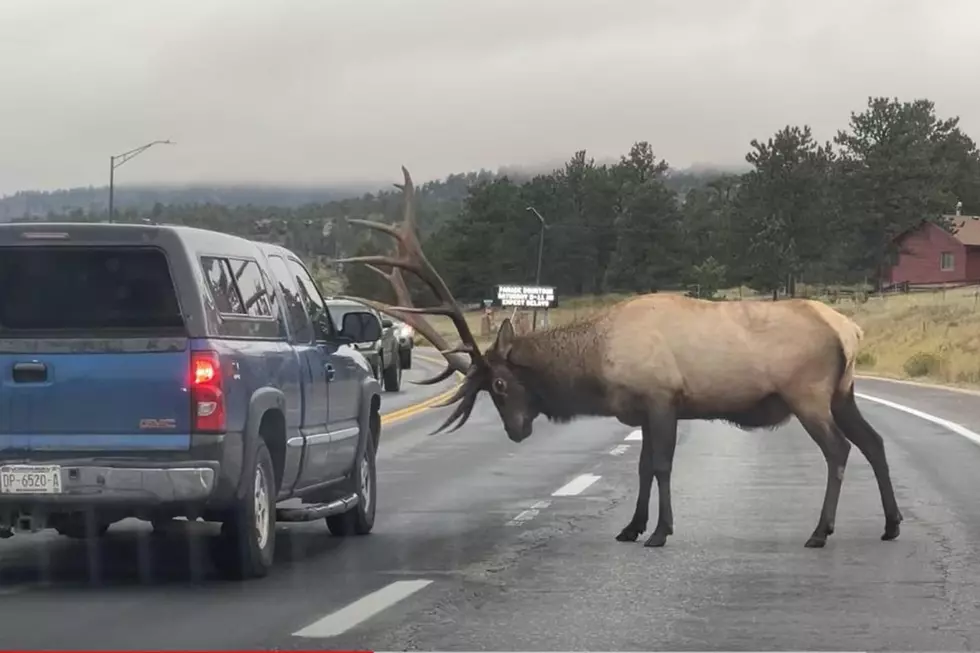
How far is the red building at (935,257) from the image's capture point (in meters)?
104

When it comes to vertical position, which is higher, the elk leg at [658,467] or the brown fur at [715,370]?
the brown fur at [715,370]

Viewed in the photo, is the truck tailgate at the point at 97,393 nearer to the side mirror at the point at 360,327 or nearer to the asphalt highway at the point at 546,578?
the asphalt highway at the point at 546,578

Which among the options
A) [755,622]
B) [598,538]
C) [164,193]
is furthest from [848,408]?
[164,193]

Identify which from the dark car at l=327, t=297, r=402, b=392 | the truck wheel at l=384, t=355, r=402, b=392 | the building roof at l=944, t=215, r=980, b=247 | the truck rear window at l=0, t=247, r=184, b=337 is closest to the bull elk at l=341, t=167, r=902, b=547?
the truck rear window at l=0, t=247, r=184, b=337

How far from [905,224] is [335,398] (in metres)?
95.9

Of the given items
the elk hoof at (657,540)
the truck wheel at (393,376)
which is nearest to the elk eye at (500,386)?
the elk hoof at (657,540)

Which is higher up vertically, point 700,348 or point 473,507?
point 700,348

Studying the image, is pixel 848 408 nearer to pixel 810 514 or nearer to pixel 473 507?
pixel 810 514

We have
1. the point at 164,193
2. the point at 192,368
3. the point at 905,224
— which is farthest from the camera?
the point at 905,224

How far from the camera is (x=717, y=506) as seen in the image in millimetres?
14102

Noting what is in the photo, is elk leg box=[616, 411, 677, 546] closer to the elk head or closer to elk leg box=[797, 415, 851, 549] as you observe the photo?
elk leg box=[797, 415, 851, 549]

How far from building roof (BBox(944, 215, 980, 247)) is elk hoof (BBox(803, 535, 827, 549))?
310 ft

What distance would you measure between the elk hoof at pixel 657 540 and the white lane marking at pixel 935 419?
413 inches

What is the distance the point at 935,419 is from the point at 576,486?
11634mm
